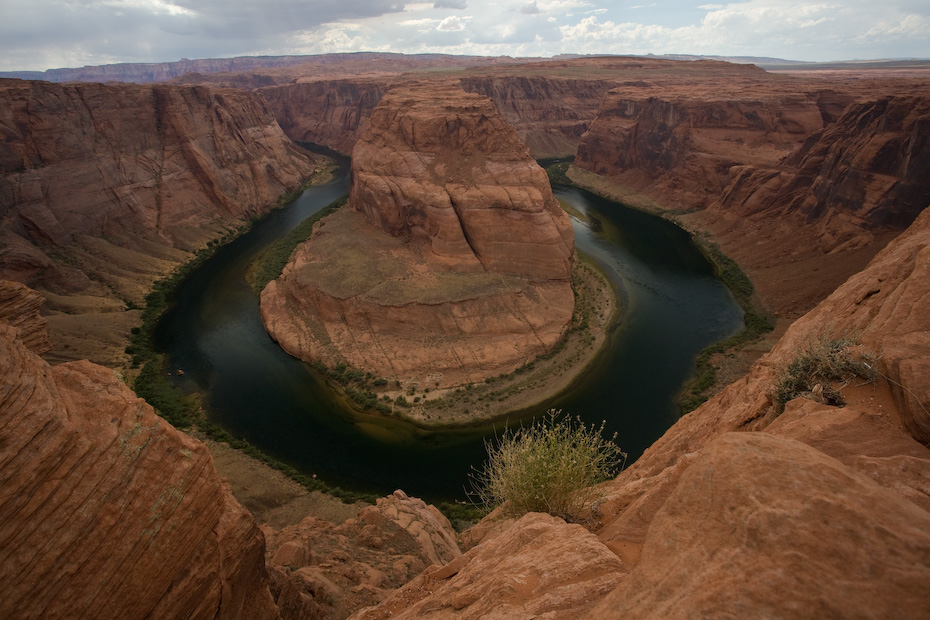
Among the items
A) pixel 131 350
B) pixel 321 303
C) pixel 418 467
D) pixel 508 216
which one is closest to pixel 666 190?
pixel 508 216

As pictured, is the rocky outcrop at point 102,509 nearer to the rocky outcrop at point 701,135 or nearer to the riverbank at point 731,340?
the riverbank at point 731,340

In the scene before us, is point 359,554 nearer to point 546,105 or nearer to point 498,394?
point 498,394

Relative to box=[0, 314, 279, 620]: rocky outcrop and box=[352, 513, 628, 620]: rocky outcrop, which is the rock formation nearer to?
box=[352, 513, 628, 620]: rocky outcrop

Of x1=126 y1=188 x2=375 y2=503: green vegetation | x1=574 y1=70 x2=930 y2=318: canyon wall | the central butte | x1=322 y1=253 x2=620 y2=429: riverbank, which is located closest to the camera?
x1=126 y1=188 x2=375 y2=503: green vegetation

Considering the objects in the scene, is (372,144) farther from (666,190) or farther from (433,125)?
(666,190)

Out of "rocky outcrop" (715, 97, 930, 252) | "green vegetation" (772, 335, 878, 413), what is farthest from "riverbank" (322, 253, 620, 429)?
"rocky outcrop" (715, 97, 930, 252)

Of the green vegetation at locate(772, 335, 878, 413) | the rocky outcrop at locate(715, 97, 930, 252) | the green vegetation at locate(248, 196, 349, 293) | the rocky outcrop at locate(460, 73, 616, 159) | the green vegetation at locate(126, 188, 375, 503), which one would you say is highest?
the rocky outcrop at locate(460, 73, 616, 159)

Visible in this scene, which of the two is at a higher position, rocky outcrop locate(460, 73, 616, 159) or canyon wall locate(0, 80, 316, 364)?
rocky outcrop locate(460, 73, 616, 159)
